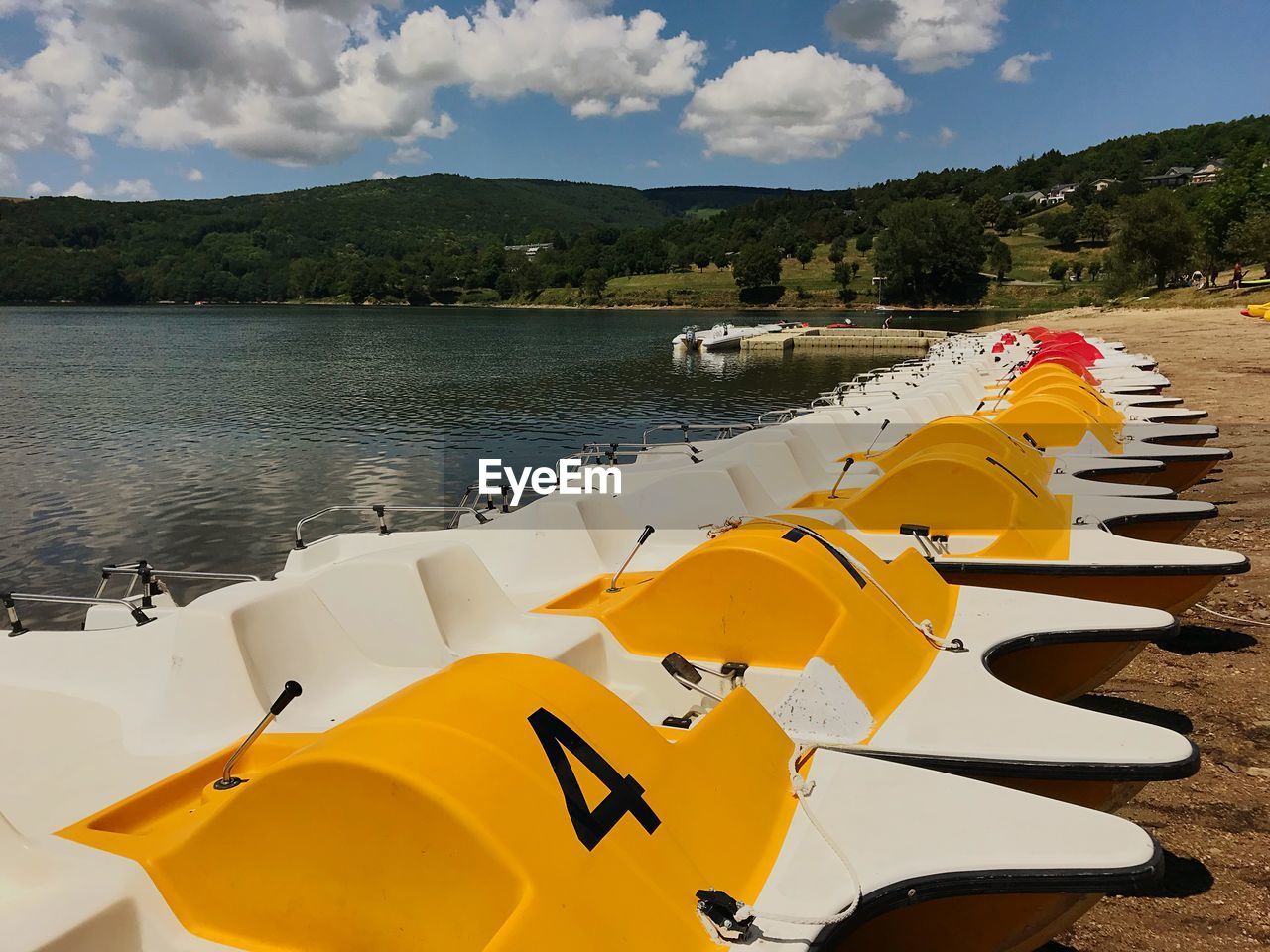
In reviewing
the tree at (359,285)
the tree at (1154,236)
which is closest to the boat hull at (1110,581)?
the tree at (1154,236)

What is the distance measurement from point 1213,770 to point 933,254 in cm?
9741

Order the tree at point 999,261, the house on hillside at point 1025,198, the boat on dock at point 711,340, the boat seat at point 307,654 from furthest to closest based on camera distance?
1. the house on hillside at point 1025,198
2. the tree at point 999,261
3. the boat on dock at point 711,340
4. the boat seat at point 307,654

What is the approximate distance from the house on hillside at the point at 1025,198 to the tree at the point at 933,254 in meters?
47.9

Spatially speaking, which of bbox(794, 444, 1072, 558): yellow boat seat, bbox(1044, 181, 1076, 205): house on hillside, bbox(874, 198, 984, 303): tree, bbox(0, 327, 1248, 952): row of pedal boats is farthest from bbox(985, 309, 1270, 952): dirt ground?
bbox(1044, 181, 1076, 205): house on hillside

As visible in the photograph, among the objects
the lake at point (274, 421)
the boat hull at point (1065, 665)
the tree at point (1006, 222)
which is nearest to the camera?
the boat hull at point (1065, 665)

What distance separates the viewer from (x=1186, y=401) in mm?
17266

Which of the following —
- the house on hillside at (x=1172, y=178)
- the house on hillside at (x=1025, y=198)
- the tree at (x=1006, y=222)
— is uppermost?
the house on hillside at (x=1172, y=178)

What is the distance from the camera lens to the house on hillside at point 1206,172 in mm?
129675

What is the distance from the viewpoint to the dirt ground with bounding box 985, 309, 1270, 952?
3.62 m

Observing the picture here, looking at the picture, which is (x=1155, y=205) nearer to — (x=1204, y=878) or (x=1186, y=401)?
(x=1186, y=401)

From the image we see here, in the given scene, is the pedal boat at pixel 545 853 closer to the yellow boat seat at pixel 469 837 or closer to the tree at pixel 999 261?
the yellow boat seat at pixel 469 837

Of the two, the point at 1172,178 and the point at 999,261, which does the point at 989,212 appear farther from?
the point at 1172,178

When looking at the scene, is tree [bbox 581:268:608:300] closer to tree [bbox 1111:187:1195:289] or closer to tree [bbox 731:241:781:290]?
tree [bbox 731:241:781:290]

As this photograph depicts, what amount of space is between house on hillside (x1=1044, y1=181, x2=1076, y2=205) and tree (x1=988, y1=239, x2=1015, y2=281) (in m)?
50.1
